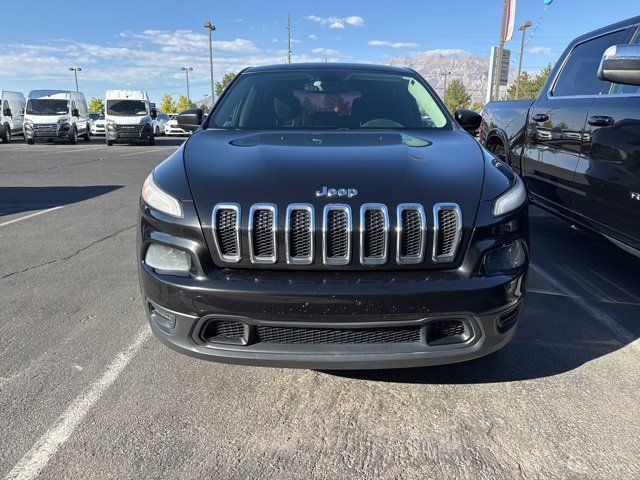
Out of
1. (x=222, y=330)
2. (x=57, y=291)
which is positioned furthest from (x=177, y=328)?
(x=57, y=291)

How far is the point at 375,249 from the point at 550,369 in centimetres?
143

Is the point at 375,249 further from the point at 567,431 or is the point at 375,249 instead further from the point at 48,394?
the point at 48,394

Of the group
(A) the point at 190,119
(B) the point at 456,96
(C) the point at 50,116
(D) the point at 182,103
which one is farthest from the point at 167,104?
(A) the point at 190,119

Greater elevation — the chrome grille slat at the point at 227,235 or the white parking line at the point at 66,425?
the chrome grille slat at the point at 227,235

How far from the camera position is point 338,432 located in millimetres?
2352

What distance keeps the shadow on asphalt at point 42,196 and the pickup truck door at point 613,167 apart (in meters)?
7.16

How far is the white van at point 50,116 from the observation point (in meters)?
22.8

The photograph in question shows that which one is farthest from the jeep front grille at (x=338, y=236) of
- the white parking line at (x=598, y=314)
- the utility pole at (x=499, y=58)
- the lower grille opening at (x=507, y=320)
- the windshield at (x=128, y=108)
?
the windshield at (x=128, y=108)

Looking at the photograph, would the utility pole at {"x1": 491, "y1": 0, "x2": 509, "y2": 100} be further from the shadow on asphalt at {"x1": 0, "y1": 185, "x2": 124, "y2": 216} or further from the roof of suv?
the roof of suv

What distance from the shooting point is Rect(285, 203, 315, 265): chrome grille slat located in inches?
87.7

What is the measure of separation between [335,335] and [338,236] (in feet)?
1.45

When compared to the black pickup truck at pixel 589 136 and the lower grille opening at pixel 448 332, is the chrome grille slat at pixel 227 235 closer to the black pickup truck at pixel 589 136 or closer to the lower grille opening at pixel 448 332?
the lower grille opening at pixel 448 332

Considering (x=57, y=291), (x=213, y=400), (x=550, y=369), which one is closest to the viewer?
(x=213, y=400)

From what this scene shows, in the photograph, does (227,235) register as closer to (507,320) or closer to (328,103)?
(507,320)
